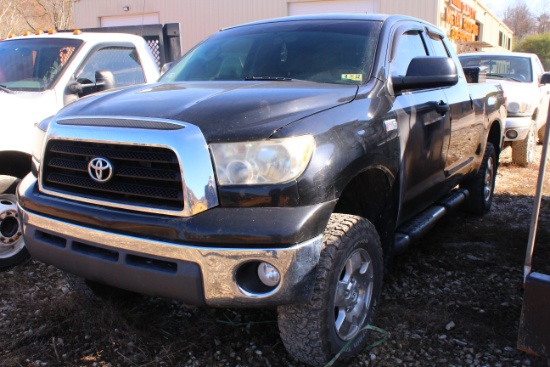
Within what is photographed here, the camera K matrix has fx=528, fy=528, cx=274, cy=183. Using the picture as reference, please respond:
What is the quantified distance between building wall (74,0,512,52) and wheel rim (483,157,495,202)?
41.7 feet

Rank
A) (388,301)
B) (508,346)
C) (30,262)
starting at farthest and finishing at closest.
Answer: (30,262) < (388,301) < (508,346)

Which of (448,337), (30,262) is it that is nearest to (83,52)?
(30,262)

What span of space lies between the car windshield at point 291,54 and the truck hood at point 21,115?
3.66 ft

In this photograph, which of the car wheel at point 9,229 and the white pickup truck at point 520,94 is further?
the white pickup truck at point 520,94

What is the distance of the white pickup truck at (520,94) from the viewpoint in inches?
307

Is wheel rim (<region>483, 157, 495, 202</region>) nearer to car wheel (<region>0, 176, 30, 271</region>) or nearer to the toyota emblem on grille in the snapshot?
the toyota emblem on grille

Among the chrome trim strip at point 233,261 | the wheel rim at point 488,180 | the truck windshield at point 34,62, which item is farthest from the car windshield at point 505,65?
the chrome trim strip at point 233,261

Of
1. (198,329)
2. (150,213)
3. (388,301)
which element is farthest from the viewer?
(388,301)

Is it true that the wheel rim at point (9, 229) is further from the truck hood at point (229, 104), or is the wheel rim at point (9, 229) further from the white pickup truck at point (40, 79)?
the truck hood at point (229, 104)

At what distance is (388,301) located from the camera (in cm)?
345

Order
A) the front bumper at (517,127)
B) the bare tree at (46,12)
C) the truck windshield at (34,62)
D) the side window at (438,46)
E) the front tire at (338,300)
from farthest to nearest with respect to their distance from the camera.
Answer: the bare tree at (46,12)
the front bumper at (517,127)
the truck windshield at (34,62)
the side window at (438,46)
the front tire at (338,300)

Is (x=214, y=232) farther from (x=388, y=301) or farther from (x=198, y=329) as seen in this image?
(x=388, y=301)

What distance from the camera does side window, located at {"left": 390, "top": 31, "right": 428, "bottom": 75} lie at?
11.0 feet

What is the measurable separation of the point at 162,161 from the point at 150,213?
0.23 metres
